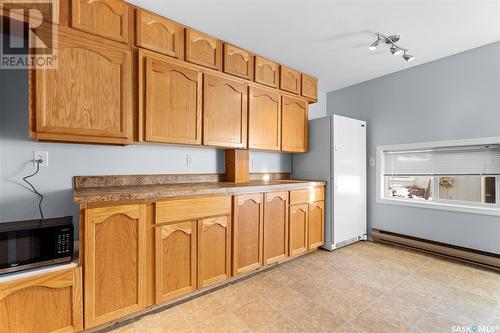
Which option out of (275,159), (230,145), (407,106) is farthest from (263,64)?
(407,106)

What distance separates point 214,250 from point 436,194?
2905 millimetres

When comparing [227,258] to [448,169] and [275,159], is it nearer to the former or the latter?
[275,159]

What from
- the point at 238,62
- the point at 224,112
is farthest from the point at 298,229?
the point at 238,62

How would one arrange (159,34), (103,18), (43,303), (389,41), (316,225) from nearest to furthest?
(43,303) < (103,18) < (159,34) < (389,41) < (316,225)

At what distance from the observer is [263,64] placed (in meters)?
2.69

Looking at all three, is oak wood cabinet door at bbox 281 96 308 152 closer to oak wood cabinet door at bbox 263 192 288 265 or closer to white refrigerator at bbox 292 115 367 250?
white refrigerator at bbox 292 115 367 250

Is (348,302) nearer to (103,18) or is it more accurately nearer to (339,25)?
(339,25)

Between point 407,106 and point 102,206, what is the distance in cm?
362

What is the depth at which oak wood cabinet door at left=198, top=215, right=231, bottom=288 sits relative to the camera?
1949 millimetres

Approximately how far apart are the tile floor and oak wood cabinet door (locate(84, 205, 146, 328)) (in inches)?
7.3

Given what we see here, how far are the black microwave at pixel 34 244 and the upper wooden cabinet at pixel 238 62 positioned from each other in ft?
6.22

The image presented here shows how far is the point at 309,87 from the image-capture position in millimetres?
3230

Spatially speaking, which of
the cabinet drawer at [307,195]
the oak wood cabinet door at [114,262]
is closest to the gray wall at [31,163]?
the oak wood cabinet door at [114,262]

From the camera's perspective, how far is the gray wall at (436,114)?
2.47m
